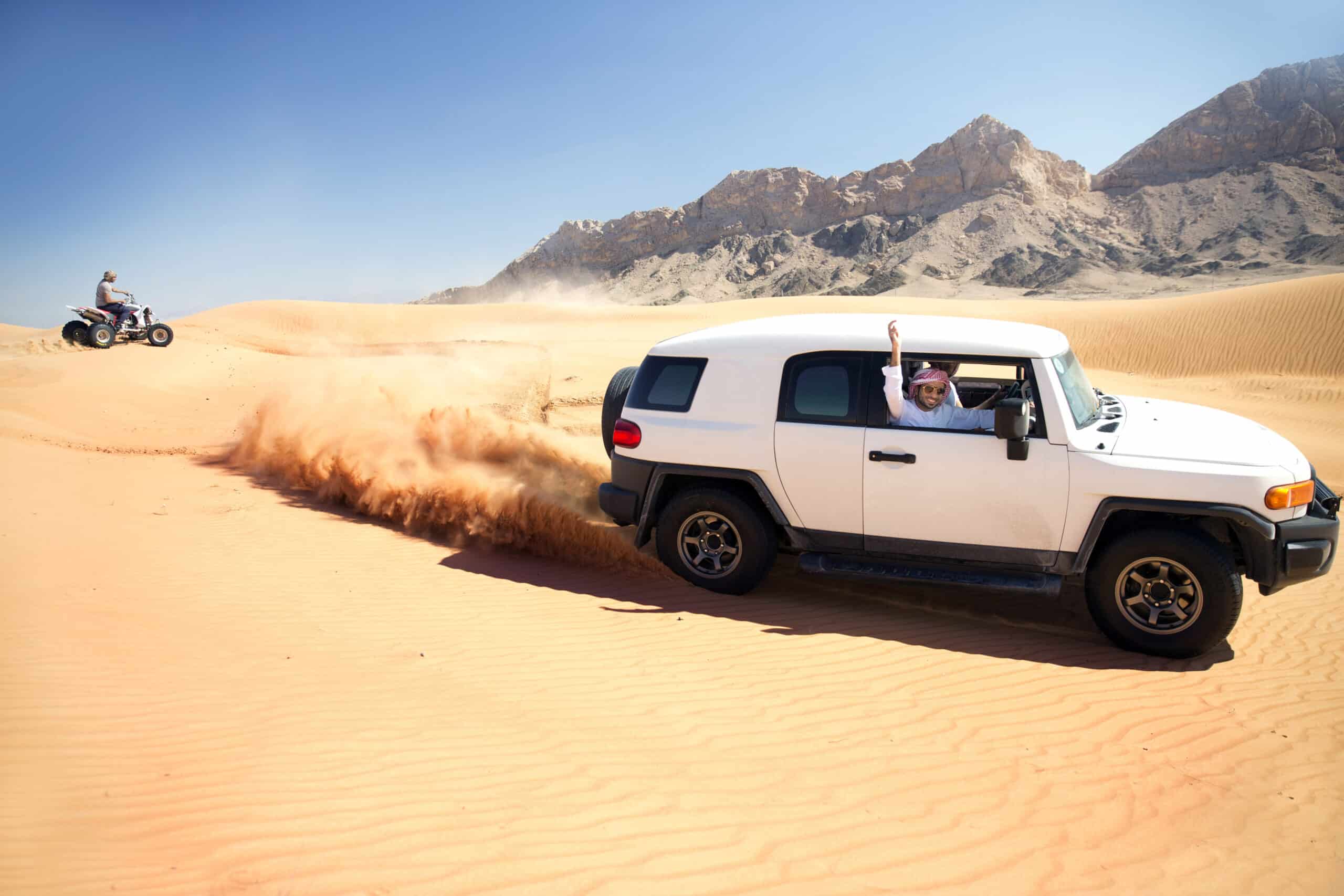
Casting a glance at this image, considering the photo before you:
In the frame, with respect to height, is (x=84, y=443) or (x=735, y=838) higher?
(x=84, y=443)

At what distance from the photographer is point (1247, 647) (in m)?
5.45

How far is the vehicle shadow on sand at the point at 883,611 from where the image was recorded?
525 centimetres

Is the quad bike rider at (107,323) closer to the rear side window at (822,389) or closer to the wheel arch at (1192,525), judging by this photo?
the rear side window at (822,389)

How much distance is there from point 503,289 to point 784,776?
145 meters

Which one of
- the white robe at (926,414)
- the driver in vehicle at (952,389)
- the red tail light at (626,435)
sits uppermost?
the driver in vehicle at (952,389)

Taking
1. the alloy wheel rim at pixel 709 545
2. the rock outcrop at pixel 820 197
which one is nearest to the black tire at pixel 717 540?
the alloy wheel rim at pixel 709 545

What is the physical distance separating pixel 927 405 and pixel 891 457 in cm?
43

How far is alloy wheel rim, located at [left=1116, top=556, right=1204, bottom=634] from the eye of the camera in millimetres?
4887

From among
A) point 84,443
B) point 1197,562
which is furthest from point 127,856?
point 84,443

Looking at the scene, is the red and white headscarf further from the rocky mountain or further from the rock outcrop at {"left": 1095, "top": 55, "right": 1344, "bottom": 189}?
the rock outcrop at {"left": 1095, "top": 55, "right": 1344, "bottom": 189}

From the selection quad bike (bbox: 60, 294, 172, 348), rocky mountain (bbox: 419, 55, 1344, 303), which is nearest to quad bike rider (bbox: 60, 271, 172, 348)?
quad bike (bbox: 60, 294, 172, 348)

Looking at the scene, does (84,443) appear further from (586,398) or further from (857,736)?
(857,736)

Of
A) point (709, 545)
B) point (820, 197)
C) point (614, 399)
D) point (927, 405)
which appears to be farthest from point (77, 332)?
point (820, 197)

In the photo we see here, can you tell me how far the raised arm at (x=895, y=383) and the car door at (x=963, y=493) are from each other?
8cm
